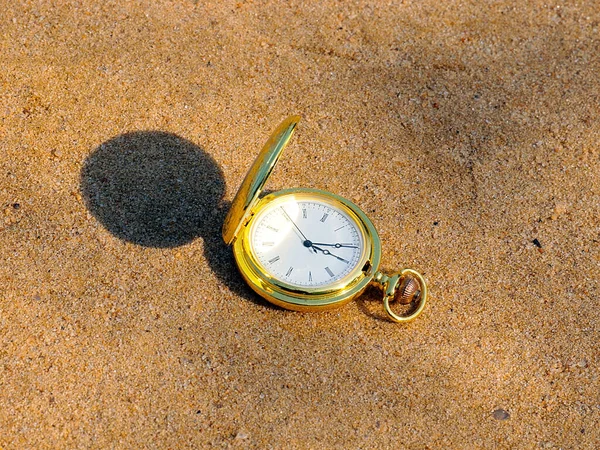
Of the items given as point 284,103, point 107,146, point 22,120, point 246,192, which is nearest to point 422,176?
point 284,103

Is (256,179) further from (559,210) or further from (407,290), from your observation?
(559,210)

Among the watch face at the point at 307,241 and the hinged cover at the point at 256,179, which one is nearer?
the hinged cover at the point at 256,179

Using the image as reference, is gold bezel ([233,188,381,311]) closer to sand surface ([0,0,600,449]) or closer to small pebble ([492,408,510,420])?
sand surface ([0,0,600,449])

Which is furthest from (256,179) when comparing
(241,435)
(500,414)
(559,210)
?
(559,210)

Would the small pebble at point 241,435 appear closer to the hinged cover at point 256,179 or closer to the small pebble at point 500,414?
the hinged cover at point 256,179

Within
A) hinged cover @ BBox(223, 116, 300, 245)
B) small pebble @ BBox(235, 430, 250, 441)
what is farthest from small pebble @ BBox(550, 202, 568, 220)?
small pebble @ BBox(235, 430, 250, 441)

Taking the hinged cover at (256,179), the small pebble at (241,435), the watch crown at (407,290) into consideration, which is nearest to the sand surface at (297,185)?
the small pebble at (241,435)
